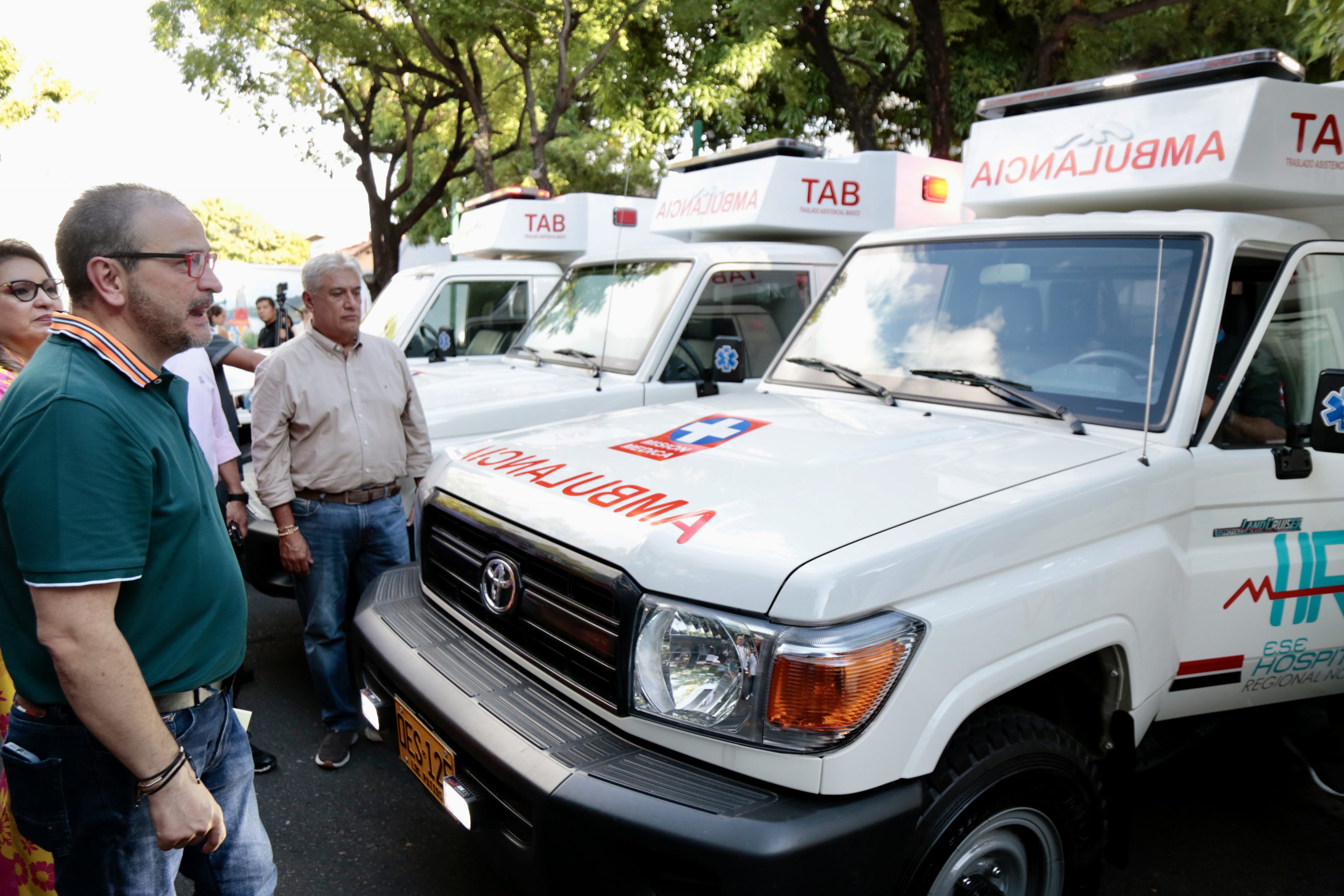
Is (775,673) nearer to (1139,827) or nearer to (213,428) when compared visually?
(1139,827)

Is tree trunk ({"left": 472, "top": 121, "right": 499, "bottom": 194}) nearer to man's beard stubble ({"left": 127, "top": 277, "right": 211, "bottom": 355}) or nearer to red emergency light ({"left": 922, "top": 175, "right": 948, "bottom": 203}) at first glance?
red emergency light ({"left": 922, "top": 175, "right": 948, "bottom": 203})

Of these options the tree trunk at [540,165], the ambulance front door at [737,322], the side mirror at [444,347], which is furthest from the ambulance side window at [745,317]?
the tree trunk at [540,165]

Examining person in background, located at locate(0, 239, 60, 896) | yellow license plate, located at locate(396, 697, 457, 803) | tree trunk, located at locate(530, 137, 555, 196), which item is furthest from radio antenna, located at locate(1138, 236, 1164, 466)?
tree trunk, located at locate(530, 137, 555, 196)

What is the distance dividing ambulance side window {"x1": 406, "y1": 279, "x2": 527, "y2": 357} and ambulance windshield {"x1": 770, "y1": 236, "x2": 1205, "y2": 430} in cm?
410

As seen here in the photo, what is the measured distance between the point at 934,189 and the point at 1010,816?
4.77m

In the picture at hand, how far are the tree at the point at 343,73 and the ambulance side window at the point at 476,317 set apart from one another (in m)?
8.16

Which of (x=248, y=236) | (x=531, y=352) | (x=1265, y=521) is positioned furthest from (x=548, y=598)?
(x=248, y=236)

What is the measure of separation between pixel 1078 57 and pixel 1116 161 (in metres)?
9.03

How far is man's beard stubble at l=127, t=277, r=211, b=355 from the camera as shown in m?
1.76

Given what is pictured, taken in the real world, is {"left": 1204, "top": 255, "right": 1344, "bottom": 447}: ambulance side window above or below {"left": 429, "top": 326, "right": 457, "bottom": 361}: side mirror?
above

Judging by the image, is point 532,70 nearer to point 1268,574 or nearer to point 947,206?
point 947,206

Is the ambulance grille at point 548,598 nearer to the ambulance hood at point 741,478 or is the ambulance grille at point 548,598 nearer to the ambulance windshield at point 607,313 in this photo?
the ambulance hood at point 741,478

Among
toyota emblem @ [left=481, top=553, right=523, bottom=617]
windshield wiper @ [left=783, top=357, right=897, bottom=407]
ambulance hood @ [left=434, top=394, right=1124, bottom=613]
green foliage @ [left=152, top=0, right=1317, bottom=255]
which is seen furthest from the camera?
green foliage @ [left=152, top=0, right=1317, bottom=255]

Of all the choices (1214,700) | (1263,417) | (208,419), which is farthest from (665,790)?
(208,419)
